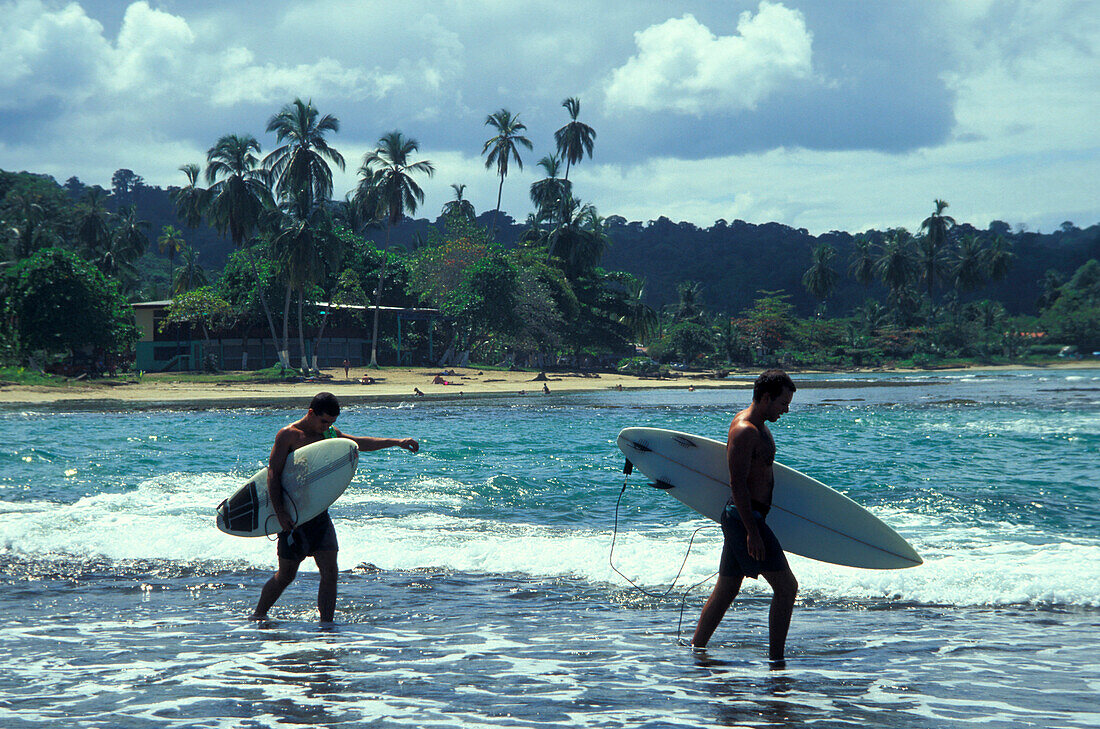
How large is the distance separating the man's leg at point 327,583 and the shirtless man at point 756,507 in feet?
8.86

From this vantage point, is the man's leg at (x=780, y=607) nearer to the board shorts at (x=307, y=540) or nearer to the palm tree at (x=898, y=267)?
the board shorts at (x=307, y=540)

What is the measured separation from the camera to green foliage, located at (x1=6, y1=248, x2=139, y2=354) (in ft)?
124

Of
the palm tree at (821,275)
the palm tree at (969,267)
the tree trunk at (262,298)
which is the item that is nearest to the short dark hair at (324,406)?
the tree trunk at (262,298)

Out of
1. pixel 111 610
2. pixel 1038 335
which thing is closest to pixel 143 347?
pixel 111 610

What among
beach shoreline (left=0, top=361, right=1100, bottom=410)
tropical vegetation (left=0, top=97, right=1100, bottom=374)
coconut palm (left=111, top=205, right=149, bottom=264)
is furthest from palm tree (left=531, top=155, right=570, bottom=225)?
coconut palm (left=111, top=205, right=149, bottom=264)

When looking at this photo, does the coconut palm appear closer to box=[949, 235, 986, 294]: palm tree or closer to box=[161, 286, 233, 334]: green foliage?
box=[161, 286, 233, 334]: green foliage

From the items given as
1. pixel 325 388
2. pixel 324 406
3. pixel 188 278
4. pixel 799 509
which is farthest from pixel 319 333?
pixel 799 509

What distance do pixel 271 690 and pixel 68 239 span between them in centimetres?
8042

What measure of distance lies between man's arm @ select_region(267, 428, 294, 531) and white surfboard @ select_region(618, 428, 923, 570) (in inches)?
101

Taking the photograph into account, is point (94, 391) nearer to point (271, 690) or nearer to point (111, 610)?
point (111, 610)

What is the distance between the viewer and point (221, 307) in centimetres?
4778

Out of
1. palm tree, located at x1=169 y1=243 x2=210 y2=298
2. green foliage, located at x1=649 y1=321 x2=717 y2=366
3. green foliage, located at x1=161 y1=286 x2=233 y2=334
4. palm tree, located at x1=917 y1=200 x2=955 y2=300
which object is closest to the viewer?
green foliage, located at x1=161 y1=286 x2=233 y2=334

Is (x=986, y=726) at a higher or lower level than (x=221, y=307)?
lower

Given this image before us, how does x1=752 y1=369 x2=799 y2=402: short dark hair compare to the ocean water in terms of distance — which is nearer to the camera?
the ocean water
